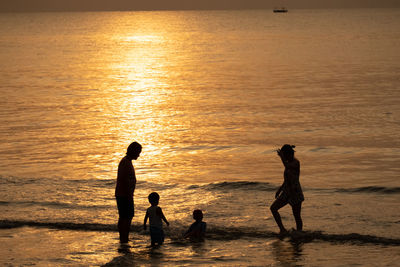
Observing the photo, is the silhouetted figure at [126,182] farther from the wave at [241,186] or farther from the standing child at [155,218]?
the wave at [241,186]

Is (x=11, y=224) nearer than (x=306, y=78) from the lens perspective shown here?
Yes

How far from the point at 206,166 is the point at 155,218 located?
8.11m

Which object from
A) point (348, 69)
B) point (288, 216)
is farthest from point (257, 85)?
point (288, 216)

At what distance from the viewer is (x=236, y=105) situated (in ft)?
101

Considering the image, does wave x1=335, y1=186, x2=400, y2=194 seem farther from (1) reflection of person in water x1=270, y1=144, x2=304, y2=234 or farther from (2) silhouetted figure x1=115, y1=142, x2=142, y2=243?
(2) silhouetted figure x1=115, y1=142, x2=142, y2=243

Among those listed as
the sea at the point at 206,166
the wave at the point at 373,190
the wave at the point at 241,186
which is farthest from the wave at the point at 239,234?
the wave at the point at 373,190

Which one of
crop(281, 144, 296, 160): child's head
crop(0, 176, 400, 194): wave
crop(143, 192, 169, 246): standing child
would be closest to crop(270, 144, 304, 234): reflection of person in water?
crop(281, 144, 296, 160): child's head

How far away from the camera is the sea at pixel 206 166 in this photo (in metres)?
10.8

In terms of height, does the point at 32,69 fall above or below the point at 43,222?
above

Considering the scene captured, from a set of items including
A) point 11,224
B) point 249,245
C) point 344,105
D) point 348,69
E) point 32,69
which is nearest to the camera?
point 249,245

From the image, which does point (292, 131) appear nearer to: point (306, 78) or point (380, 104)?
point (380, 104)

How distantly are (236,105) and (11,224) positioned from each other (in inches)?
766

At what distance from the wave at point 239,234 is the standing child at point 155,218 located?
2.33 feet

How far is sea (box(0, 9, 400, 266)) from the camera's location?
1084 centimetres
